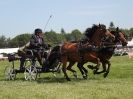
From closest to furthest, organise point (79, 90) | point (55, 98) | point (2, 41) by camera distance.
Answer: point (55, 98) < point (79, 90) < point (2, 41)

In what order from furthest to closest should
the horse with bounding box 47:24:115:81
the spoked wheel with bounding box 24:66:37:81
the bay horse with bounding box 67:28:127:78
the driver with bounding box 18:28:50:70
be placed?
the driver with bounding box 18:28:50:70, the spoked wheel with bounding box 24:66:37:81, the bay horse with bounding box 67:28:127:78, the horse with bounding box 47:24:115:81

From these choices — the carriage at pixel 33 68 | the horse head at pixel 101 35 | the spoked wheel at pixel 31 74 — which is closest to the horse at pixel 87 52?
the horse head at pixel 101 35

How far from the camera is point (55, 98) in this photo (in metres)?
12.4

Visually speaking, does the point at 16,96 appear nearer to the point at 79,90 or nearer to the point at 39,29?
the point at 79,90

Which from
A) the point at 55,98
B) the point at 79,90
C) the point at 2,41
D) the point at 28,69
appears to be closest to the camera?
the point at 55,98

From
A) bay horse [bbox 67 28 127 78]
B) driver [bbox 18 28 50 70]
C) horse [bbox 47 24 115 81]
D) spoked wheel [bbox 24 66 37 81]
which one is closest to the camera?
horse [bbox 47 24 115 81]

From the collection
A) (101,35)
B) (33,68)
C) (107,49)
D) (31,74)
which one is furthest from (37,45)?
(107,49)

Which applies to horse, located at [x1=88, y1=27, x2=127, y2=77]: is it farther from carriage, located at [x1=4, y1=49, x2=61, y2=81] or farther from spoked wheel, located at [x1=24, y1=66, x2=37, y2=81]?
spoked wheel, located at [x1=24, y1=66, x2=37, y2=81]

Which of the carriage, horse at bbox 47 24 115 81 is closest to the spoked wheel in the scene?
the carriage

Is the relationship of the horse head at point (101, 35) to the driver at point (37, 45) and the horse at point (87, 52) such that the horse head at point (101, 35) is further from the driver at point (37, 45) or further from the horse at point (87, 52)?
the driver at point (37, 45)

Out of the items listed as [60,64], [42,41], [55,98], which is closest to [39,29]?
[42,41]

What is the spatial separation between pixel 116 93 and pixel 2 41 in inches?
4402

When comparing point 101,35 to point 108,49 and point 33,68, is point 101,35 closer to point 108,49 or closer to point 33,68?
point 108,49

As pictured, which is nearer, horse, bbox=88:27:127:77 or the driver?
horse, bbox=88:27:127:77
